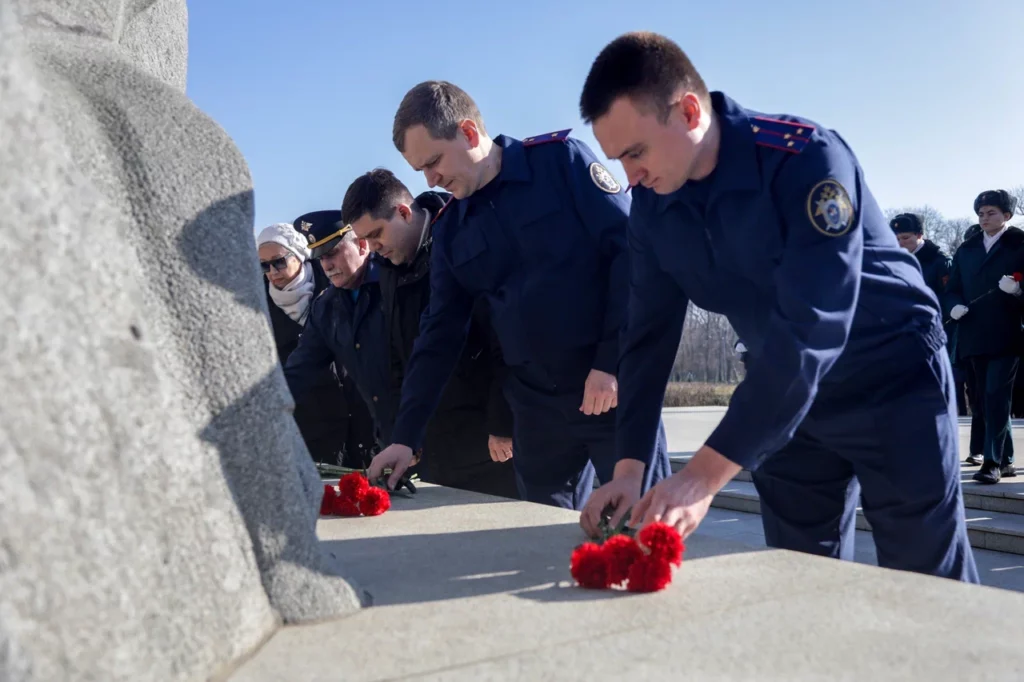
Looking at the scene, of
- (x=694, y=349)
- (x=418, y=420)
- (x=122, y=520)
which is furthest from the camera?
(x=694, y=349)

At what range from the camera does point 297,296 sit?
4980mm

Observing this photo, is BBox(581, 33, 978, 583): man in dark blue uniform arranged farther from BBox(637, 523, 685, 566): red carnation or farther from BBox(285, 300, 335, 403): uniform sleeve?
BBox(285, 300, 335, 403): uniform sleeve

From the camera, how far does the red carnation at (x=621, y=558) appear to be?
74.2 inches

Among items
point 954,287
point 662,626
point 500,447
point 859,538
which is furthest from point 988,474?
A: point 662,626

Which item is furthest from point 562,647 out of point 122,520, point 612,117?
point 612,117

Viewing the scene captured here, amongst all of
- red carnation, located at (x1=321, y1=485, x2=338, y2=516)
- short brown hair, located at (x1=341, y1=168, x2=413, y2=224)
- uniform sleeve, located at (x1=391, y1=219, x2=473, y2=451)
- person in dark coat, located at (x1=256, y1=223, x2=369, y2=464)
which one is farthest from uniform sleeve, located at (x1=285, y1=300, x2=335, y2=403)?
red carnation, located at (x1=321, y1=485, x2=338, y2=516)

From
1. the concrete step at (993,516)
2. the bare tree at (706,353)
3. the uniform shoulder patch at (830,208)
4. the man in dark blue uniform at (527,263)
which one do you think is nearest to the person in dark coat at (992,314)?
the concrete step at (993,516)

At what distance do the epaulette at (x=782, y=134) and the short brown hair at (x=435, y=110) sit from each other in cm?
131

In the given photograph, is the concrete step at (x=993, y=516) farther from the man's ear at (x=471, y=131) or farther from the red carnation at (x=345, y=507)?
the red carnation at (x=345, y=507)

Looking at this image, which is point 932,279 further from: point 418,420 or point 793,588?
point 793,588

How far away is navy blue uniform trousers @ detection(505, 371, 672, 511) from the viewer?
3.50 m

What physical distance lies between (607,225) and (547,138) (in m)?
0.48

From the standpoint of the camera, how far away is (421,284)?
4.10 m

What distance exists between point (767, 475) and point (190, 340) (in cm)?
186
